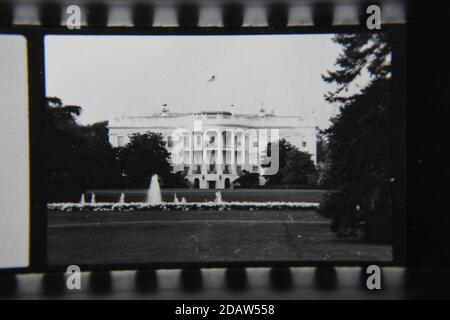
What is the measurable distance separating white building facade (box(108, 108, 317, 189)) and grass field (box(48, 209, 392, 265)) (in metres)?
0.51

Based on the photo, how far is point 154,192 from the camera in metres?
6.74

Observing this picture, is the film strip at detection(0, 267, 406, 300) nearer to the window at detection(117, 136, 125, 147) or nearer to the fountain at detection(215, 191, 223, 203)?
the fountain at detection(215, 191, 223, 203)

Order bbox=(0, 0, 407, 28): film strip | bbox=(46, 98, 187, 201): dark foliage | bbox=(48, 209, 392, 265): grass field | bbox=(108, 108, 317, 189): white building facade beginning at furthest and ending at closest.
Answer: bbox=(108, 108, 317, 189): white building facade, bbox=(46, 98, 187, 201): dark foliage, bbox=(48, 209, 392, 265): grass field, bbox=(0, 0, 407, 28): film strip

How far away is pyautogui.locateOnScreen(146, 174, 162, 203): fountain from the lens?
6.68 metres

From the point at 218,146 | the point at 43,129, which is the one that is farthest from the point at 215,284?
the point at 43,129

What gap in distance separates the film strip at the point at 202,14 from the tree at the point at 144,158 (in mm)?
1414

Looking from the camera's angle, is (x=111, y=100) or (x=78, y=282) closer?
(x=78, y=282)

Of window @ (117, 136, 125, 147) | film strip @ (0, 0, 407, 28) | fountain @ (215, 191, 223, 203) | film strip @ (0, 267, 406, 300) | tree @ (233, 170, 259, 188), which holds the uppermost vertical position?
film strip @ (0, 0, 407, 28)

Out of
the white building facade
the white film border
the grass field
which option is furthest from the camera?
the white building facade

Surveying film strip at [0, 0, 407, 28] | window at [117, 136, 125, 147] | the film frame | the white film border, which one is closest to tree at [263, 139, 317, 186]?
the film frame
